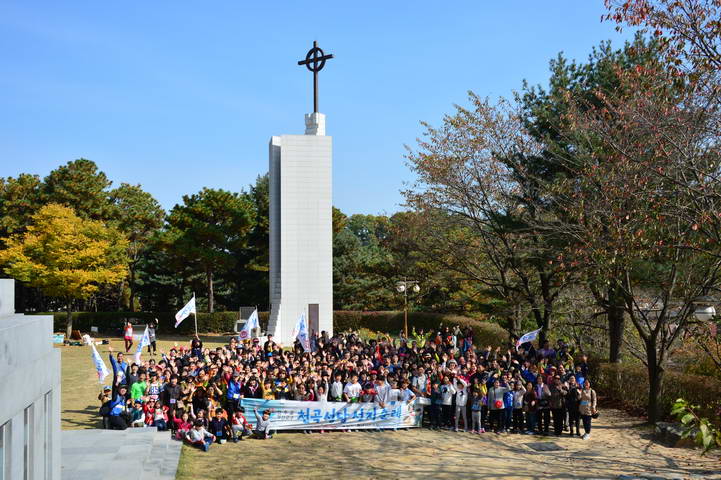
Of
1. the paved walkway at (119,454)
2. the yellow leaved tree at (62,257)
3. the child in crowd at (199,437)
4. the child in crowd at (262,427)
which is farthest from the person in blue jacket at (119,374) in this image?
the yellow leaved tree at (62,257)

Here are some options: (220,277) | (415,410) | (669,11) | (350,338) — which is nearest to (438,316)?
(350,338)

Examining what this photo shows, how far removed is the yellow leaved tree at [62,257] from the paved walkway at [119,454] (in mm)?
26984

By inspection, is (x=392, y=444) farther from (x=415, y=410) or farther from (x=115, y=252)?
(x=115, y=252)

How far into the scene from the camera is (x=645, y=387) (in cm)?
2008

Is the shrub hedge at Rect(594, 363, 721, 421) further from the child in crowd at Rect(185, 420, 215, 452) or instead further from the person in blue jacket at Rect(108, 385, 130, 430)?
the person in blue jacket at Rect(108, 385, 130, 430)

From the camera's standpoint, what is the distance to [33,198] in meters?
48.5

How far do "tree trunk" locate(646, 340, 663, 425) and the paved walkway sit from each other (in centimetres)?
1304

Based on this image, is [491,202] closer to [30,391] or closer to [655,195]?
[655,195]

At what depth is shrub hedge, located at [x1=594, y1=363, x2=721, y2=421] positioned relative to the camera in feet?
57.4

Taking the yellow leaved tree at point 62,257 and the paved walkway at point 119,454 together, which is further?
the yellow leaved tree at point 62,257

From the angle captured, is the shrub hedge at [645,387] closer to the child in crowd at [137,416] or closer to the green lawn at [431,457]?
the green lawn at [431,457]

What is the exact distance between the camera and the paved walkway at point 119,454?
38.1 ft

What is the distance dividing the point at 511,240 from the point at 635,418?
8837 millimetres

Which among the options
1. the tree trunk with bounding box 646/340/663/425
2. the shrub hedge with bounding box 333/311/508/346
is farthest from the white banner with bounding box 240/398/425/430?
the shrub hedge with bounding box 333/311/508/346
